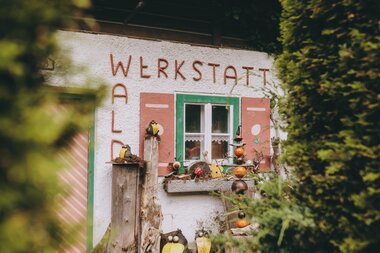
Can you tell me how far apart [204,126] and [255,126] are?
857mm

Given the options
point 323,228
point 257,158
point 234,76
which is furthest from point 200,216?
point 323,228

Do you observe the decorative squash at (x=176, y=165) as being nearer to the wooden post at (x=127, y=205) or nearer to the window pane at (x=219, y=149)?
the wooden post at (x=127, y=205)

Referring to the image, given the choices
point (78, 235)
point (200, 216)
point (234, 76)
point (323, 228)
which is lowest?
point (200, 216)

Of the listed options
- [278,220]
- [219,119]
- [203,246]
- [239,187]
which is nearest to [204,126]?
[219,119]

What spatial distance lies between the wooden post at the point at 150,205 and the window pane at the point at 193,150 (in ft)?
2.25

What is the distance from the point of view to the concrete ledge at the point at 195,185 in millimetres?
6953

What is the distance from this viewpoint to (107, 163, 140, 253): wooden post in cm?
634

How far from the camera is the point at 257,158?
25.5 feet

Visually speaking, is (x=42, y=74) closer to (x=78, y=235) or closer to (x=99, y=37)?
(x=78, y=235)

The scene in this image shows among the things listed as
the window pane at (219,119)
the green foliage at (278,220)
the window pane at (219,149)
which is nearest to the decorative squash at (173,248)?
the window pane at (219,149)

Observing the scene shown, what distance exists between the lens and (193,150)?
7422mm

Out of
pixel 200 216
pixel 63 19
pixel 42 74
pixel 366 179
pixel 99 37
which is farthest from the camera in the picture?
pixel 200 216

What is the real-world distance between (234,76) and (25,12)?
6.26 meters

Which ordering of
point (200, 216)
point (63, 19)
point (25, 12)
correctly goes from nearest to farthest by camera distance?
point (25, 12), point (63, 19), point (200, 216)
